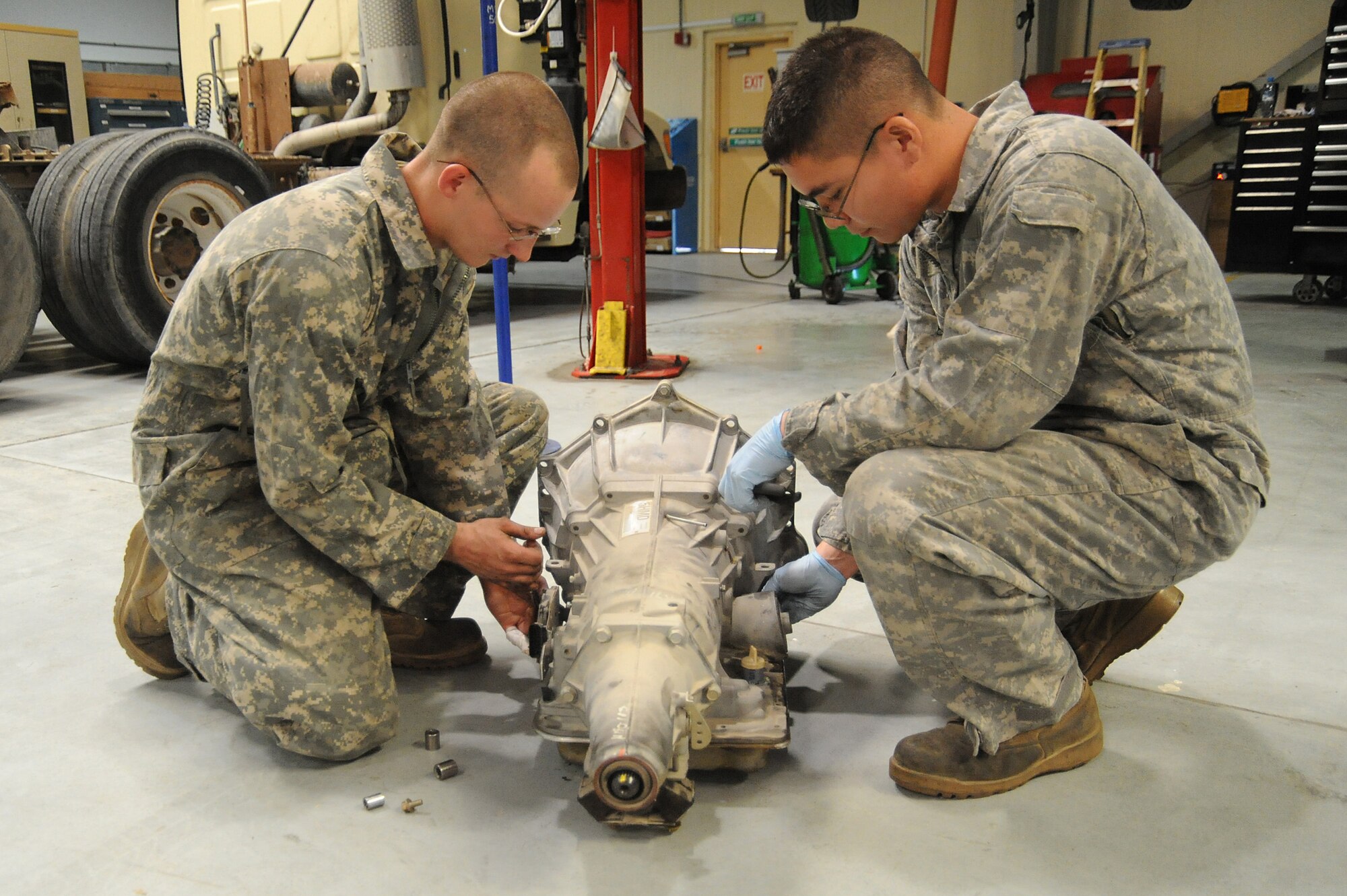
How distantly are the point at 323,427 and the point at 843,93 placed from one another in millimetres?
990

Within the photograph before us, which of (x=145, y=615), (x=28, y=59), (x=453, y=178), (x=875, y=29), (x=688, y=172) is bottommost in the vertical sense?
(x=145, y=615)

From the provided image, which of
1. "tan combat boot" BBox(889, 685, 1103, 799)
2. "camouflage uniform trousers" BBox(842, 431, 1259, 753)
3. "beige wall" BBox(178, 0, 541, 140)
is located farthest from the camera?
"beige wall" BBox(178, 0, 541, 140)

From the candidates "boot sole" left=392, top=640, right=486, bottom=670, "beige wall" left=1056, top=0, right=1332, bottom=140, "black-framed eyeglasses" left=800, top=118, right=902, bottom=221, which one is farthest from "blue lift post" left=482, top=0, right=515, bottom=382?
"beige wall" left=1056, top=0, right=1332, bottom=140

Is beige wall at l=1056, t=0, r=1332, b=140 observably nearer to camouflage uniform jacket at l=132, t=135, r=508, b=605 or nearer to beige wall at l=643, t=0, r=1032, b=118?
beige wall at l=643, t=0, r=1032, b=118

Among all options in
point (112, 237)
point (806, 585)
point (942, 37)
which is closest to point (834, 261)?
point (942, 37)

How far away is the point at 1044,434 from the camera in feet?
5.42

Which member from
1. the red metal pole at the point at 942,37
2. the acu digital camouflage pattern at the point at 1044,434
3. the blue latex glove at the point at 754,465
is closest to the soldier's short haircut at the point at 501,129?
the blue latex glove at the point at 754,465

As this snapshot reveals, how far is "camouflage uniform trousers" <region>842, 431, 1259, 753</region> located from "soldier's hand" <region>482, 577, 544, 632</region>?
0.70 metres

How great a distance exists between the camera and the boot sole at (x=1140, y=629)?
188 cm

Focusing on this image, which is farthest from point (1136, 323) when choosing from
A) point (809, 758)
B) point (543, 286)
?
point (543, 286)

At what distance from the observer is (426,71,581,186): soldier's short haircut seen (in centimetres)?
173

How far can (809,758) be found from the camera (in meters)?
1.78

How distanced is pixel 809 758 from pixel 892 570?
408mm

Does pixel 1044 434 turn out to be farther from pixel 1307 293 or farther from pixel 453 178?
pixel 1307 293
